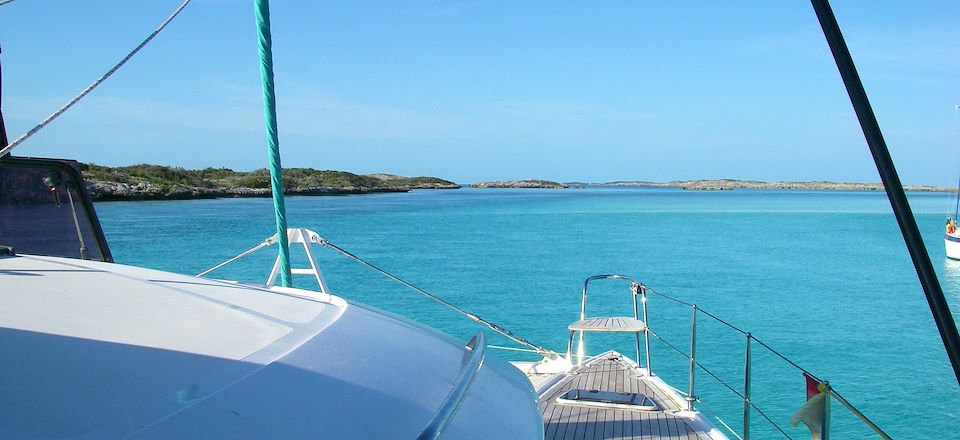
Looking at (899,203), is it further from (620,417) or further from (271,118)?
(620,417)

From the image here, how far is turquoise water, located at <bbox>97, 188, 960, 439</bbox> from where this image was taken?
14609mm

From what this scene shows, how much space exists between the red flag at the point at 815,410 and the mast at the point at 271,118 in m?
2.59

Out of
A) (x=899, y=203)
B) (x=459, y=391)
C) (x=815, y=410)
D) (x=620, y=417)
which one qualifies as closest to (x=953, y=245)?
(x=620, y=417)

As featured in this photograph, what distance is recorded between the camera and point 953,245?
1219 inches

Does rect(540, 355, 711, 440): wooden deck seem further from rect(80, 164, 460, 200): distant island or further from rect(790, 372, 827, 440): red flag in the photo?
rect(80, 164, 460, 200): distant island

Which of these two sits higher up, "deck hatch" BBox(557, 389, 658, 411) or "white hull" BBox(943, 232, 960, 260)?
"deck hatch" BBox(557, 389, 658, 411)

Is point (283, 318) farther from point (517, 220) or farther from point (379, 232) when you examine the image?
point (517, 220)

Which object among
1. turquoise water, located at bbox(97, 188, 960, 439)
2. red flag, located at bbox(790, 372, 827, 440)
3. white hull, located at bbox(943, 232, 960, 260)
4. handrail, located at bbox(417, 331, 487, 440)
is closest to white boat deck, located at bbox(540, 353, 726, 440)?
red flag, located at bbox(790, 372, 827, 440)

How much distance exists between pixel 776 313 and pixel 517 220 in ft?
131

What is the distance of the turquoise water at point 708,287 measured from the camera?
575 inches

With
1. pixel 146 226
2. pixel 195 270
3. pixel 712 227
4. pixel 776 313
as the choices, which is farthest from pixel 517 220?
pixel 776 313

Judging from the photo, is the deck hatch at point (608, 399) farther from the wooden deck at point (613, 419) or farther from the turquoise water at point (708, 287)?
the turquoise water at point (708, 287)

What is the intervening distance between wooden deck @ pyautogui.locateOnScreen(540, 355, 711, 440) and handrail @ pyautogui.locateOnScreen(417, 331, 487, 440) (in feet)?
9.15

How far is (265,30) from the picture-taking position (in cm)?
404
